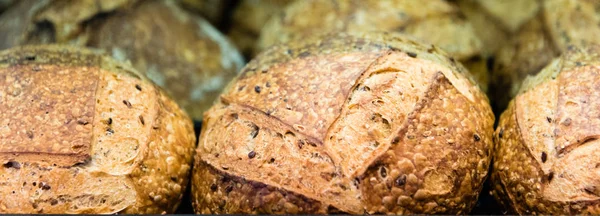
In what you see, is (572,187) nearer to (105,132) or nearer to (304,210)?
(304,210)

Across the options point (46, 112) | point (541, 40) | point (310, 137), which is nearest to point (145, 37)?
point (46, 112)

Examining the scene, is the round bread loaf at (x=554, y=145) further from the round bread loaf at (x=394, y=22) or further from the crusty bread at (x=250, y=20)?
the crusty bread at (x=250, y=20)

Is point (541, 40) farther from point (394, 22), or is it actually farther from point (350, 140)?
point (350, 140)

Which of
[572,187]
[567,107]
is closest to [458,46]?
[567,107]

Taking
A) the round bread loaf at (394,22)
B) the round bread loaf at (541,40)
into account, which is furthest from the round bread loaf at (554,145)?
the round bread loaf at (394,22)

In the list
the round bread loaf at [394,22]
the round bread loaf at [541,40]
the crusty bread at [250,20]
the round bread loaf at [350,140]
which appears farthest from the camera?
the crusty bread at [250,20]
